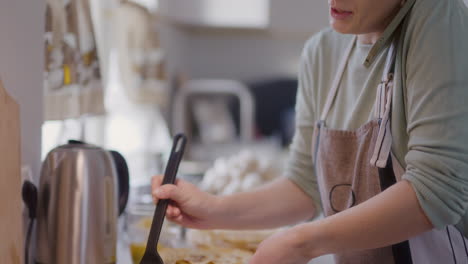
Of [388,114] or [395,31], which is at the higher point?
[395,31]

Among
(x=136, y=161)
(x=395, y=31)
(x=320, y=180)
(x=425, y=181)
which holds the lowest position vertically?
(x=136, y=161)

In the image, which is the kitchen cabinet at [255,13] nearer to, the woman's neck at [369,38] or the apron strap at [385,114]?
the woman's neck at [369,38]

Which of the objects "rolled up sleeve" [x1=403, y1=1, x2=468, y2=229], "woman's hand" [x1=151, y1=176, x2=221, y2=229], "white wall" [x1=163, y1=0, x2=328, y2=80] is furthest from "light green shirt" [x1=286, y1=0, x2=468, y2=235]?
"white wall" [x1=163, y1=0, x2=328, y2=80]

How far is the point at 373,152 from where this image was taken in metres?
0.97

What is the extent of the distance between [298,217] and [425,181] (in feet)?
1.38

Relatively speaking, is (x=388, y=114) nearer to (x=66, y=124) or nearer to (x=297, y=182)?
(x=297, y=182)

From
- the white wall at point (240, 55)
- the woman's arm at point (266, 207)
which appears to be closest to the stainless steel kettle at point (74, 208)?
the woman's arm at point (266, 207)

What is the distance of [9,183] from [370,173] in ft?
1.83

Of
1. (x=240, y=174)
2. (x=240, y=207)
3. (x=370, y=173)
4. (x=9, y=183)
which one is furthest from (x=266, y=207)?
(x=240, y=174)

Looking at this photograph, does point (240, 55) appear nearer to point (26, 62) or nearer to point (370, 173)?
point (26, 62)

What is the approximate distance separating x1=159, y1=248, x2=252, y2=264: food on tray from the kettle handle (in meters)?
0.17

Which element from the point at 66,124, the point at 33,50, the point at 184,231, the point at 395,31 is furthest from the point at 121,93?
the point at 395,31

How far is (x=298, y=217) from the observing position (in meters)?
1.21

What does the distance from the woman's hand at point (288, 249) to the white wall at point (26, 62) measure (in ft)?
1.71
